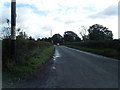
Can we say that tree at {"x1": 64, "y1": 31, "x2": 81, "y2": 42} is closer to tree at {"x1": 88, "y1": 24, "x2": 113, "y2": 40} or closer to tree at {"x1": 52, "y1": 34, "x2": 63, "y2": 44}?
tree at {"x1": 52, "y1": 34, "x2": 63, "y2": 44}

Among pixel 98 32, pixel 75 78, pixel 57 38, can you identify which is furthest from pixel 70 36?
pixel 75 78

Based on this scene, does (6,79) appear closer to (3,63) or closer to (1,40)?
(3,63)

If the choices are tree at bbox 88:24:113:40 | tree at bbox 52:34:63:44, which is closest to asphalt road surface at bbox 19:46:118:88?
tree at bbox 88:24:113:40

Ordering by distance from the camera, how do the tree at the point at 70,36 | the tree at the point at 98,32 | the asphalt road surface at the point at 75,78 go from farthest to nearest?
the tree at the point at 70,36 < the tree at the point at 98,32 < the asphalt road surface at the point at 75,78

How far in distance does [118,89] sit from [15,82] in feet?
14.9

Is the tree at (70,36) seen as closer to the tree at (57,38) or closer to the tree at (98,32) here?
the tree at (57,38)

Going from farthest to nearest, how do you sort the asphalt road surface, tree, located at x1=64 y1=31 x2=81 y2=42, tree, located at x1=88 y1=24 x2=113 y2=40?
tree, located at x1=64 y1=31 x2=81 y2=42 < tree, located at x1=88 y1=24 x2=113 y2=40 < the asphalt road surface

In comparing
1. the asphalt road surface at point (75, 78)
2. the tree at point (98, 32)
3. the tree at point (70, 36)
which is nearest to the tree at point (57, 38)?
the tree at point (70, 36)

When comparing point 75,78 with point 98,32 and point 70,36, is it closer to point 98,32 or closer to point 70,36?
point 98,32

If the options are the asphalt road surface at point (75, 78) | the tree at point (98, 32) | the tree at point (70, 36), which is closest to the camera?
the asphalt road surface at point (75, 78)

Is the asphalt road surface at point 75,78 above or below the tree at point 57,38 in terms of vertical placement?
below

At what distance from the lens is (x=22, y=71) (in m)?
12.8

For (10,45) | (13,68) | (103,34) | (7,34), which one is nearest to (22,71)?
(13,68)

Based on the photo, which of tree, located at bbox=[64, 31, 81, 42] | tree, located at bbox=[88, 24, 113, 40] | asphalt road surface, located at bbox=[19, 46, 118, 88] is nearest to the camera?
asphalt road surface, located at bbox=[19, 46, 118, 88]
